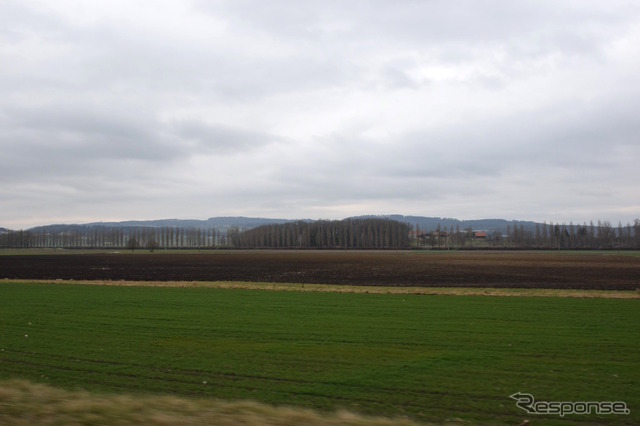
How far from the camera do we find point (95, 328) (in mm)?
17656

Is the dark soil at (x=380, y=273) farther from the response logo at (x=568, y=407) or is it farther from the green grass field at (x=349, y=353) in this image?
the response logo at (x=568, y=407)

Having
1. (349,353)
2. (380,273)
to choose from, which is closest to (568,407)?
(349,353)

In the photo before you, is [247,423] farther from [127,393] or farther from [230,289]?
[230,289]

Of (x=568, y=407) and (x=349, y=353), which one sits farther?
(x=349, y=353)

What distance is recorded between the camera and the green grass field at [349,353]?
9.68m

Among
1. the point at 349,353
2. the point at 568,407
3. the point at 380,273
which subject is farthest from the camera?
the point at 380,273

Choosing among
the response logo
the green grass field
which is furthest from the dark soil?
the response logo

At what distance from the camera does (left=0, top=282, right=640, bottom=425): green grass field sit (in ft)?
31.8

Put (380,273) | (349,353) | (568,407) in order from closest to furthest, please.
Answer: (568,407)
(349,353)
(380,273)

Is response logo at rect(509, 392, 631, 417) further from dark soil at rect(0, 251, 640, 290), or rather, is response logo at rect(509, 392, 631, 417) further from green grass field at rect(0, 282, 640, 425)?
dark soil at rect(0, 251, 640, 290)

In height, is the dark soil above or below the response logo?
below

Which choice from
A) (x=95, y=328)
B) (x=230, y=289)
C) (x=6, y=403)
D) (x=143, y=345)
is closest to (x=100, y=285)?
(x=230, y=289)

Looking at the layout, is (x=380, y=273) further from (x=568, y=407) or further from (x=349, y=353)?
(x=568, y=407)

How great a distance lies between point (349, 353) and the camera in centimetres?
1367
